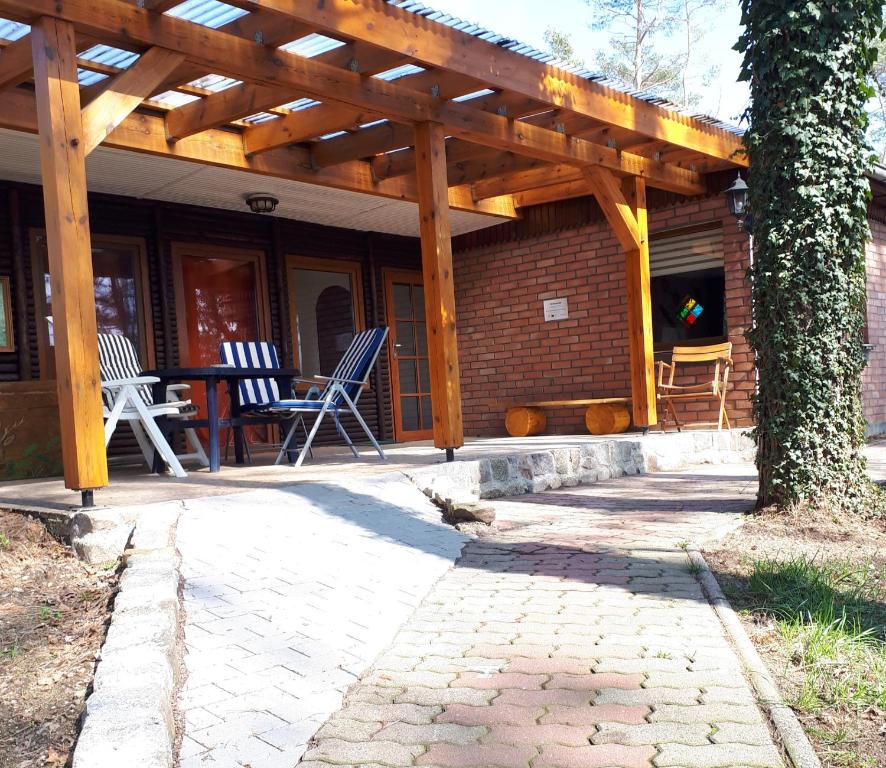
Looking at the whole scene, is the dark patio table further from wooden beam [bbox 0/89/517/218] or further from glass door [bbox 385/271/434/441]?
glass door [bbox 385/271/434/441]

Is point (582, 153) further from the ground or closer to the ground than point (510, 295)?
further from the ground

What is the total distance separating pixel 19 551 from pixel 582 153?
5.18 m

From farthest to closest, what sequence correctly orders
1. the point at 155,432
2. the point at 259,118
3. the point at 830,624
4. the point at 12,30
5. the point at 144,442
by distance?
the point at 259,118
the point at 144,442
the point at 155,432
the point at 12,30
the point at 830,624

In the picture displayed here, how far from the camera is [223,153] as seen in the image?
652cm

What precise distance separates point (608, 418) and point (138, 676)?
23.6 ft

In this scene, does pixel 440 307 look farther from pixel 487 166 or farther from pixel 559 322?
pixel 559 322

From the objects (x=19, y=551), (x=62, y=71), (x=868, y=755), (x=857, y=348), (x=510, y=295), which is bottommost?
(x=868, y=755)

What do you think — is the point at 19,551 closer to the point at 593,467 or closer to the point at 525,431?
the point at 593,467

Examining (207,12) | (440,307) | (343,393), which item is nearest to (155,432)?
(343,393)

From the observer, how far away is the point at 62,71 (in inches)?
Result: 153

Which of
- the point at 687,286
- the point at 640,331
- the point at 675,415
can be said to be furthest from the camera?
the point at 687,286

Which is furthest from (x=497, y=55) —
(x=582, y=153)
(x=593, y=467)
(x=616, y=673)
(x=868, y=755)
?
(x=868, y=755)

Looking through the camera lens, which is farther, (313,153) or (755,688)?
(313,153)

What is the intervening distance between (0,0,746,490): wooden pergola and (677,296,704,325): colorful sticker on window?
1.18 metres
